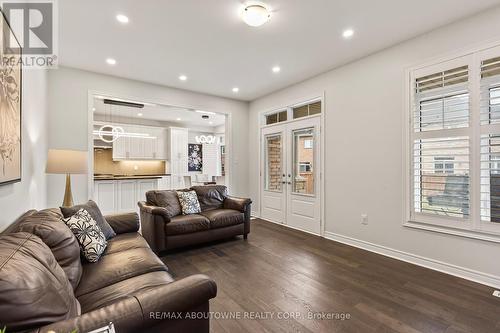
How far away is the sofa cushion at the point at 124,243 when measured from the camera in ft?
7.41

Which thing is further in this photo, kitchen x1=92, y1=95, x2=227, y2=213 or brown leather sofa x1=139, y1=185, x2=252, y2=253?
kitchen x1=92, y1=95, x2=227, y2=213

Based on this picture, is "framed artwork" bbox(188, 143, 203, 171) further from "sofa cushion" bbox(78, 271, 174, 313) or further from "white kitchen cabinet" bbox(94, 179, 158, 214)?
"sofa cushion" bbox(78, 271, 174, 313)

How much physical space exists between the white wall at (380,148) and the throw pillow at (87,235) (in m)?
3.37

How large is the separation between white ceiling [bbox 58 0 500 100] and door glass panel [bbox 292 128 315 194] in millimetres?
1144

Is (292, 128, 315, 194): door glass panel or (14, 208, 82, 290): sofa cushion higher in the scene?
(292, 128, 315, 194): door glass panel

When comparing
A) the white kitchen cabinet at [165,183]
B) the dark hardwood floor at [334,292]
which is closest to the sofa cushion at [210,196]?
the dark hardwood floor at [334,292]

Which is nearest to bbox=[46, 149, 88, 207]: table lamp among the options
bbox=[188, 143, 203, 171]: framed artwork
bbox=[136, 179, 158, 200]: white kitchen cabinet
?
bbox=[136, 179, 158, 200]: white kitchen cabinet

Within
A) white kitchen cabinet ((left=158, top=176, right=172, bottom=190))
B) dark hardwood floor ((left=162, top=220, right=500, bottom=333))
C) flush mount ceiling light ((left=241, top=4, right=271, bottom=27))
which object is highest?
flush mount ceiling light ((left=241, top=4, right=271, bottom=27))

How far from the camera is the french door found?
14.5 ft

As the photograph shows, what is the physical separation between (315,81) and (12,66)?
13.2 ft

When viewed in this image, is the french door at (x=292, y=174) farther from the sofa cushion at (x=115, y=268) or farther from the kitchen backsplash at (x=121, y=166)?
the kitchen backsplash at (x=121, y=166)

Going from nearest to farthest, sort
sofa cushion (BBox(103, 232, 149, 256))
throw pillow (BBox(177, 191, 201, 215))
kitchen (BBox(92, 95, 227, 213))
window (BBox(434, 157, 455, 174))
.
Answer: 1. sofa cushion (BBox(103, 232, 149, 256))
2. window (BBox(434, 157, 455, 174))
3. throw pillow (BBox(177, 191, 201, 215))
4. kitchen (BBox(92, 95, 227, 213))

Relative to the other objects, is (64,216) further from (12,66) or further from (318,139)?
(318,139)

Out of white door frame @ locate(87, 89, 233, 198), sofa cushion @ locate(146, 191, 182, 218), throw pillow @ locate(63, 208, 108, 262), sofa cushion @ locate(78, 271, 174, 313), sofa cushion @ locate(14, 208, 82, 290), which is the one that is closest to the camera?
sofa cushion @ locate(78, 271, 174, 313)
